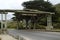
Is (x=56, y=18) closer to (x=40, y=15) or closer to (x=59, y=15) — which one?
(x=59, y=15)

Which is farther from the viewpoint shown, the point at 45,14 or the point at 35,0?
the point at 35,0

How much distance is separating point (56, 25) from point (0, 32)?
28510 millimetres

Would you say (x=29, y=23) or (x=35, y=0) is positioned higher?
(x=35, y=0)

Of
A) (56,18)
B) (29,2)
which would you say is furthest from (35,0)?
(56,18)

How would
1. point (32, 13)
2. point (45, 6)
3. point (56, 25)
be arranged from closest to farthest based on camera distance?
point (32, 13) < point (56, 25) < point (45, 6)

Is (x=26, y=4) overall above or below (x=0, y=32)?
above

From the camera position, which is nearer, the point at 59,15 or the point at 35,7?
the point at 59,15

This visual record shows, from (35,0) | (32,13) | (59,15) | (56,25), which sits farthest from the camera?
(35,0)

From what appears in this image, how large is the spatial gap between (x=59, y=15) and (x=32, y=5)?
40.8 feet

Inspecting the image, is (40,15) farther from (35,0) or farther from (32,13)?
(35,0)

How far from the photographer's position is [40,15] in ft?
203

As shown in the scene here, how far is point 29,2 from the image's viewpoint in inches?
3420

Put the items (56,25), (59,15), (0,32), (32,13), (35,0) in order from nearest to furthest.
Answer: (0,32)
(32,13)
(56,25)
(59,15)
(35,0)

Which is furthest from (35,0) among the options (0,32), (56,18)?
(0,32)
